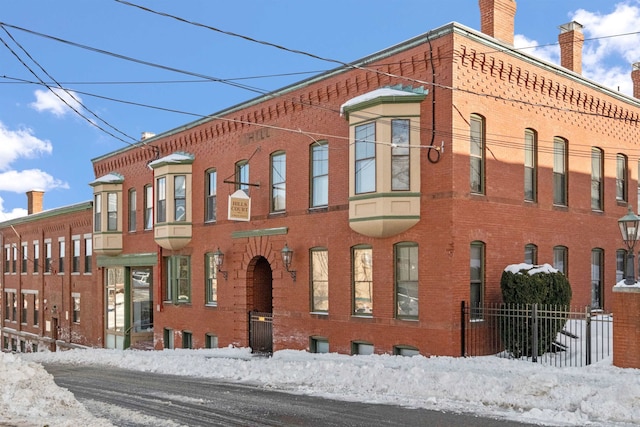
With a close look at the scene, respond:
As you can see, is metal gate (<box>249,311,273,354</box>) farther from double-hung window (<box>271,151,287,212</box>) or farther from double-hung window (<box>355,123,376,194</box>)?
double-hung window (<box>355,123,376,194</box>)

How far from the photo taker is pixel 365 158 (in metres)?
17.2

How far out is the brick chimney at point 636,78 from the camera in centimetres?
2600

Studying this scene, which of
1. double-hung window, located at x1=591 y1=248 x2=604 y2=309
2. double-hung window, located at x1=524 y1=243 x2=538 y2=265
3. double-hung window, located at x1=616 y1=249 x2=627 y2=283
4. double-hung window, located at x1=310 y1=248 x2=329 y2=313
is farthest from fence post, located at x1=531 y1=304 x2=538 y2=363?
double-hung window, located at x1=616 y1=249 x2=627 y2=283

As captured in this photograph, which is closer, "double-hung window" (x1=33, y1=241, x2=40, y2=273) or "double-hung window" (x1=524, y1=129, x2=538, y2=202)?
"double-hung window" (x1=524, y1=129, x2=538, y2=202)

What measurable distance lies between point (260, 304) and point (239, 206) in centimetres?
420

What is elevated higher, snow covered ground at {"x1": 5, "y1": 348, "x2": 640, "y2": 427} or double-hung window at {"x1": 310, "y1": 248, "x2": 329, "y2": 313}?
double-hung window at {"x1": 310, "y1": 248, "x2": 329, "y2": 313}

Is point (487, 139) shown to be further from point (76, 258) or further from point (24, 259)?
point (24, 259)

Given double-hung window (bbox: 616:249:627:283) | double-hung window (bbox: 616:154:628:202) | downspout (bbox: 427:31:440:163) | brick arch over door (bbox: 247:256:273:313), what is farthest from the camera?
brick arch over door (bbox: 247:256:273:313)

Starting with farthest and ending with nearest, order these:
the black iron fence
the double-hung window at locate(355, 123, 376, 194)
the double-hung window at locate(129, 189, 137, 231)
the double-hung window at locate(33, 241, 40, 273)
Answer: the double-hung window at locate(33, 241, 40, 273) → the double-hung window at locate(129, 189, 137, 231) → the double-hung window at locate(355, 123, 376, 194) → the black iron fence

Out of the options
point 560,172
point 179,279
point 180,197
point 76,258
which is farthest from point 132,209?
point 560,172

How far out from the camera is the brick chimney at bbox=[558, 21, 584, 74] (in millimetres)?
21516

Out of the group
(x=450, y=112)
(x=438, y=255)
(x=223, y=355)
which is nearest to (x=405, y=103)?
(x=450, y=112)

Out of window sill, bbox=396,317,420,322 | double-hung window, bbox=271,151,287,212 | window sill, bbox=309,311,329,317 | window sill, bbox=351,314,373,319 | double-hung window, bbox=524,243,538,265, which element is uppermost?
double-hung window, bbox=271,151,287,212

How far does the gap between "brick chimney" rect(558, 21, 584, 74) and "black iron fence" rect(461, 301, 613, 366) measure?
9.67 meters
